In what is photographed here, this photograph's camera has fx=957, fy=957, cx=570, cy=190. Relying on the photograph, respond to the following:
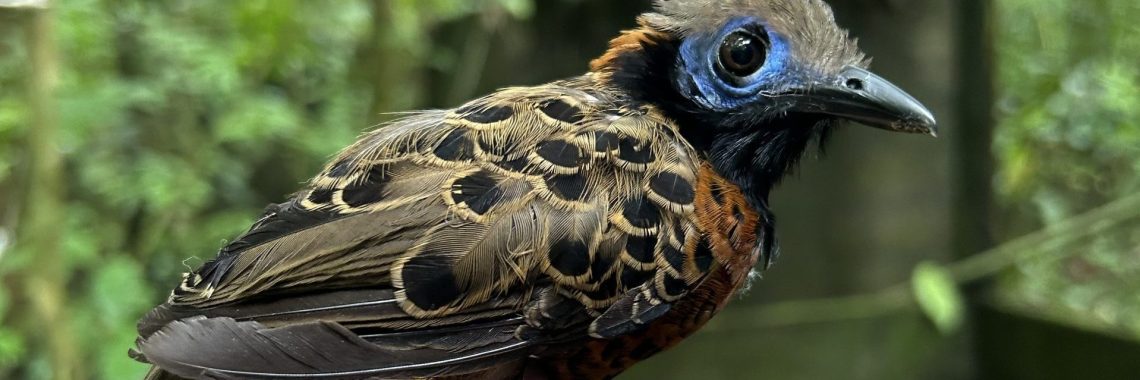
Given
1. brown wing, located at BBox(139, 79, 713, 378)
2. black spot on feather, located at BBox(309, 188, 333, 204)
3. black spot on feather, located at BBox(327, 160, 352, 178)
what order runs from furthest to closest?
black spot on feather, located at BBox(327, 160, 352, 178) < black spot on feather, located at BBox(309, 188, 333, 204) < brown wing, located at BBox(139, 79, 713, 378)

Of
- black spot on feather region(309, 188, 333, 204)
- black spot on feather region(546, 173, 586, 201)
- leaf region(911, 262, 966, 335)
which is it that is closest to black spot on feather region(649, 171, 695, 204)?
black spot on feather region(546, 173, 586, 201)

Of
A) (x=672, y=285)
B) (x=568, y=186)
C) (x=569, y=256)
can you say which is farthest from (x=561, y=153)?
(x=672, y=285)

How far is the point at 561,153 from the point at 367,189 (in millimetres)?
363

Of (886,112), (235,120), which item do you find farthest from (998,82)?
(235,120)

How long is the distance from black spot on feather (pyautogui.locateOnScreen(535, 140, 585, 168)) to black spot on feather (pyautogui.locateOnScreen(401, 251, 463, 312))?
269mm

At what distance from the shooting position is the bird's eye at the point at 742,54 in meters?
1.81

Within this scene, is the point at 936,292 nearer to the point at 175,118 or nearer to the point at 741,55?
the point at 741,55

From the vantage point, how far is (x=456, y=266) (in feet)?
5.20

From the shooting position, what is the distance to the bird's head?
5.90 feet

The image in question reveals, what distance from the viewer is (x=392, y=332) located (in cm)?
158

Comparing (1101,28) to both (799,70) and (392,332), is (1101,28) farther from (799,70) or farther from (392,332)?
(392,332)

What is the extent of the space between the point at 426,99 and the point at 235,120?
117cm

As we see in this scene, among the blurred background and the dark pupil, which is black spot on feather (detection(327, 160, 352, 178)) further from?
the blurred background

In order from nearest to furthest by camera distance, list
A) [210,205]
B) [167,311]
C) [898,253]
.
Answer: [167,311], [898,253], [210,205]
